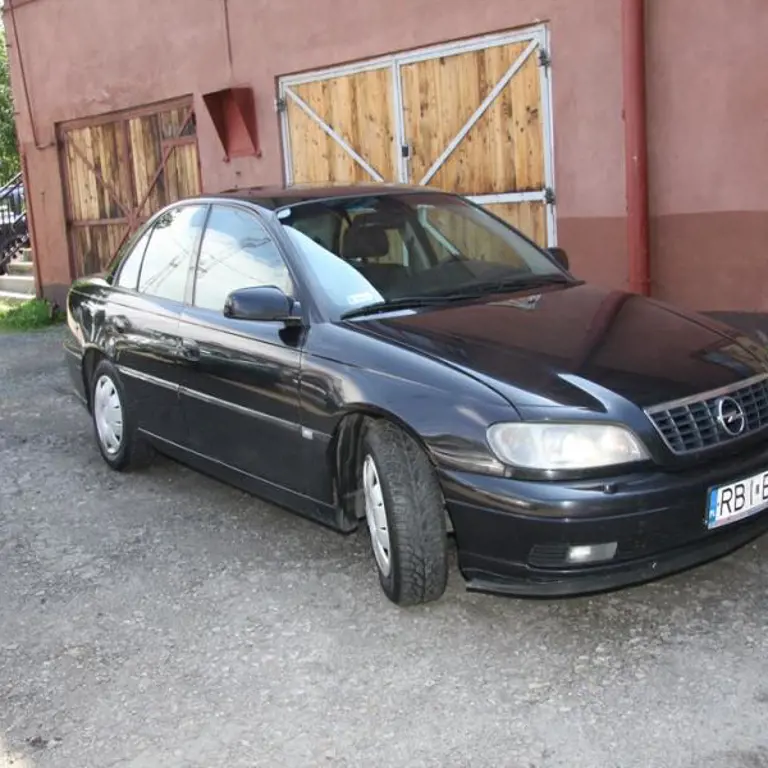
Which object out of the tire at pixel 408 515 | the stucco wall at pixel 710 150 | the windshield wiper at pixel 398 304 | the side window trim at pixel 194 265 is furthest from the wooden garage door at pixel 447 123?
the tire at pixel 408 515

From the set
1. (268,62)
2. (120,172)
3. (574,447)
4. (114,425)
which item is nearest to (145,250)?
(114,425)

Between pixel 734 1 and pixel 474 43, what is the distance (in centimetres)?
224

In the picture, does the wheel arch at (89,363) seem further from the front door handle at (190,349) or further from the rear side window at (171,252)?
the front door handle at (190,349)

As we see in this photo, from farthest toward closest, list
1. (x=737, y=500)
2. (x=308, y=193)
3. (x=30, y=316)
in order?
(x=30, y=316)
(x=308, y=193)
(x=737, y=500)

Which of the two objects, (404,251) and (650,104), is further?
(650,104)

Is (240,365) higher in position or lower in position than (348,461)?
higher

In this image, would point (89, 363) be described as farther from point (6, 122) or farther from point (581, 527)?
point (6, 122)

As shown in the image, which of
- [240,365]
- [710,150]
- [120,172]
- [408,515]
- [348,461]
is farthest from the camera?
[120,172]

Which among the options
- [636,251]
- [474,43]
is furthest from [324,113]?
[636,251]

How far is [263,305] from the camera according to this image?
416 cm

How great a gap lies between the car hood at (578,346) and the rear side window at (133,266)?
2125mm

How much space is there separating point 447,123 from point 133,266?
3603 millimetres

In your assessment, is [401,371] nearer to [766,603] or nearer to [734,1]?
[766,603]

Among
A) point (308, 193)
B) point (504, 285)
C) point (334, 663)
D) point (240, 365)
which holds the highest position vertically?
point (308, 193)
